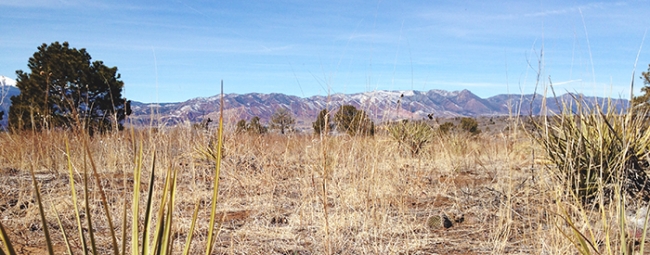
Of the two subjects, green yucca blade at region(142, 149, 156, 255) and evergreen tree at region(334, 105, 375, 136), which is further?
evergreen tree at region(334, 105, 375, 136)

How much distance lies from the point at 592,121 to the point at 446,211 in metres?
1.36

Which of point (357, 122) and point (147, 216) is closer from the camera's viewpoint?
point (147, 216)

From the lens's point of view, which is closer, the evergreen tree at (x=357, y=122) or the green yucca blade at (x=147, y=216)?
the green yucca blade at (x=147, y=216)

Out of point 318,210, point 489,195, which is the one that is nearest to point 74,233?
point 318,210

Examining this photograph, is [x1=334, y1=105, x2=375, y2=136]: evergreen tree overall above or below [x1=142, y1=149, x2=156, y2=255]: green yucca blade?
above

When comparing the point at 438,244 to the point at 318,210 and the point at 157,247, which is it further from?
the point at 157,247

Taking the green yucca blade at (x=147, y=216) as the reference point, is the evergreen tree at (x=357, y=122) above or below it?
above

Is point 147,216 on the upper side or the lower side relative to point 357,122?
lower

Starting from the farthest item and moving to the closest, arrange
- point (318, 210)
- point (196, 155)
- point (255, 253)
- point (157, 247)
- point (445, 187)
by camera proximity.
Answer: point (196, 155)
point (445, 187)
point (318, 210)
point (255, 253)
point (157, 247)

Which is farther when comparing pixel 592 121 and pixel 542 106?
pixel 592 121

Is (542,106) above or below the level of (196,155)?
above

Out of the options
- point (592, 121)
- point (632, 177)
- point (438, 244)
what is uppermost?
point (592, 121)

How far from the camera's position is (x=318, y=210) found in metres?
3.59

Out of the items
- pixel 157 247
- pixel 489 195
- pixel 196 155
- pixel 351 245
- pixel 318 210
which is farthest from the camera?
pixel 196 155
